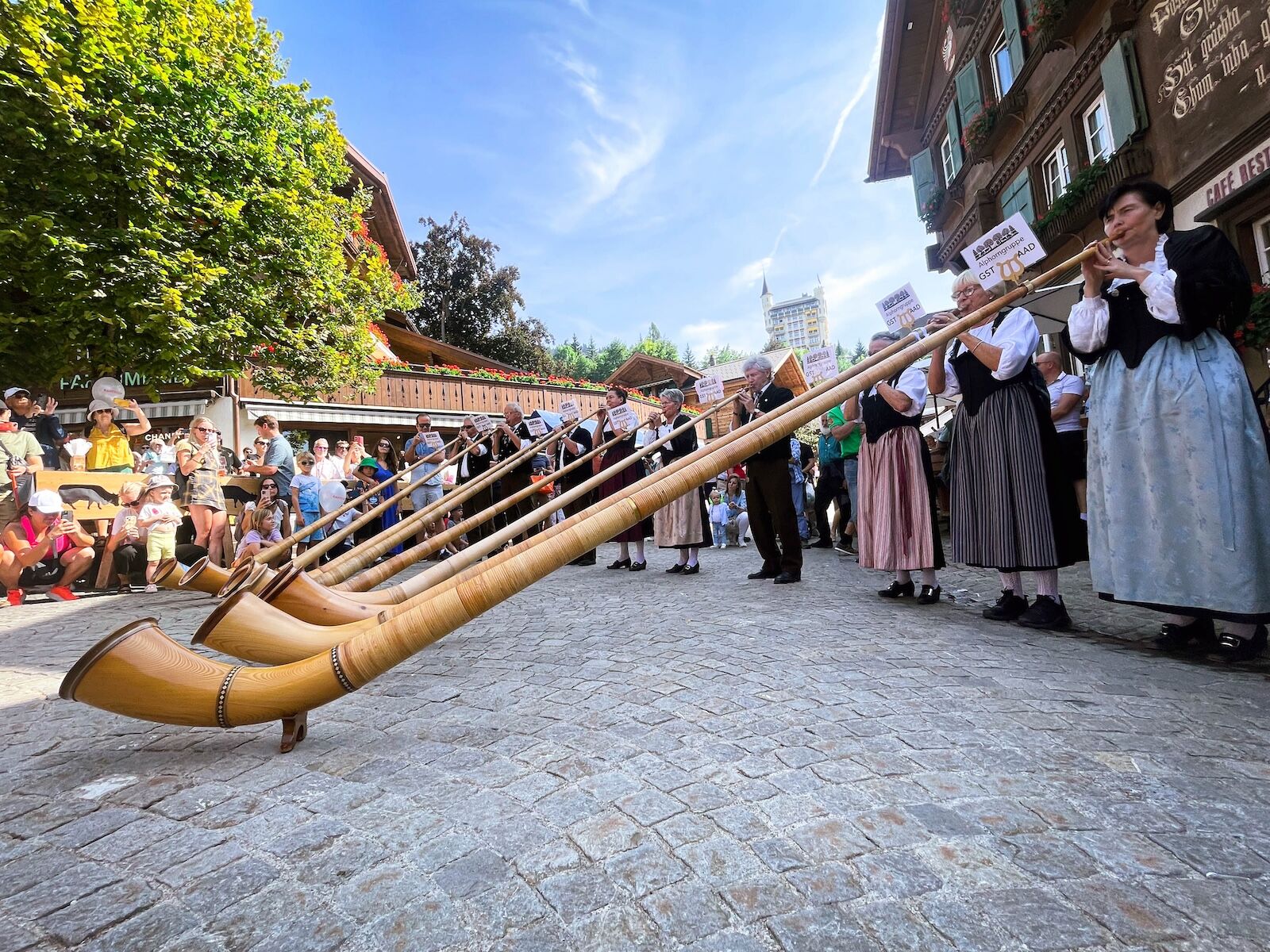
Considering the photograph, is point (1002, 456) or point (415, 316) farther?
point (415, 316)

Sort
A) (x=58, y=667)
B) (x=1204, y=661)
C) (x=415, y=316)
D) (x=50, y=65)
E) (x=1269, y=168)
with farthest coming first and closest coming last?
(x=415, y=316) < (x=50, y=65) < (x=1269, y=168) < (x=58, y=667) < (x=1204, y=661)

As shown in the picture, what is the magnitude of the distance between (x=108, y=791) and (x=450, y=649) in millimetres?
1787

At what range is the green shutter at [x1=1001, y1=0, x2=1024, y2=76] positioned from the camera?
12.2 m

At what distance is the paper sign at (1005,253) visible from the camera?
3.17 meters

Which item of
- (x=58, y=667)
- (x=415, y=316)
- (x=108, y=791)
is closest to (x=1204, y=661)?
(x=108, y=791)

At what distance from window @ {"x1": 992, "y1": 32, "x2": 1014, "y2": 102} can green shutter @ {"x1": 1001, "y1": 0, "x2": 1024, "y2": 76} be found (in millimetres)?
577

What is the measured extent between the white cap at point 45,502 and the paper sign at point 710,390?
23.8ft

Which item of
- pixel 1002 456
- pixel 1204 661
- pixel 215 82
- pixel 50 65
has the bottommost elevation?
pixel 1204 661

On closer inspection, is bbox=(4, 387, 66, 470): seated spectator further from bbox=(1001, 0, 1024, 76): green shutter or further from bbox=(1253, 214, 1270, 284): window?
bbox=(1001, 0, 1024, 76): green shutter

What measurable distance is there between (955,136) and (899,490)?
628 inches

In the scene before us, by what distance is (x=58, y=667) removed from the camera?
345cm

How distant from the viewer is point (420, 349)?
29422mm

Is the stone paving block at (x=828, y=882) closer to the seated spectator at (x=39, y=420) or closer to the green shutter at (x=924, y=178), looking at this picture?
the seated spectator at (x=39, y=420)

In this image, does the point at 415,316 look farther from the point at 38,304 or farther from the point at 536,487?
the point at 536,487
